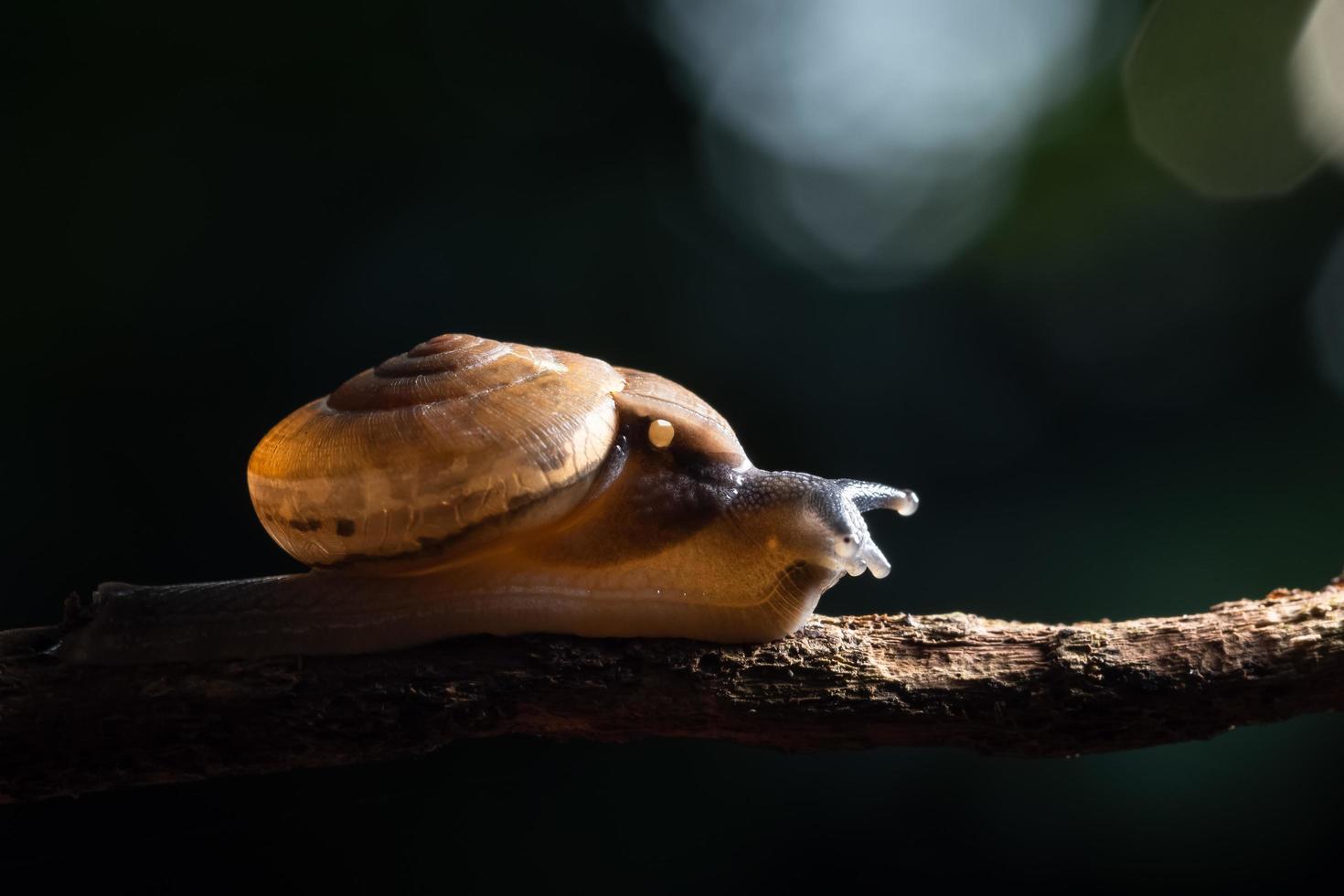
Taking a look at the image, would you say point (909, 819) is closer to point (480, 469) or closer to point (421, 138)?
point (480, 469)

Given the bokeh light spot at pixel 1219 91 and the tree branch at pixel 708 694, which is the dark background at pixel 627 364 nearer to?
the bokeh light spot at pixel 1219 91

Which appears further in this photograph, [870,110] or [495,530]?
[870,110]

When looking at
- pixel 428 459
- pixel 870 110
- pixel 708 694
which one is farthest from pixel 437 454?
pixel 870 110

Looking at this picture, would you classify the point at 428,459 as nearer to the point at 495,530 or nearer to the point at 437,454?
the point at 437,454

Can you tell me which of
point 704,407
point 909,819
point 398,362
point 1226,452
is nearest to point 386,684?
point 398,362

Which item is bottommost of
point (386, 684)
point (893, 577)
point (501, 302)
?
point (386, 684)

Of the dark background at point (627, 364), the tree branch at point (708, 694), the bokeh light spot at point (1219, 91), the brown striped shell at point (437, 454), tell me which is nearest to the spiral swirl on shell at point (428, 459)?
the brown striped shell at point (437, 454)
